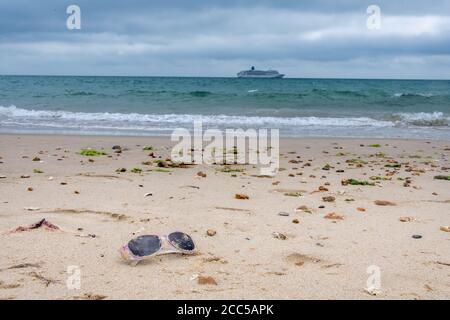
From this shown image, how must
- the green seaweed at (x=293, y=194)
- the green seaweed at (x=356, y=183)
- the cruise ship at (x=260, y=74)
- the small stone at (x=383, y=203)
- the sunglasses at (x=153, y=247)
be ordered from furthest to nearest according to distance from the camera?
the cruise ship at (x=260, y=74), the green seaweed at (x=356, y=183), the green seaweed at (x=293, y=194), the small stone at (x=383, y=203), the sunglasses at (x=153, y=247)

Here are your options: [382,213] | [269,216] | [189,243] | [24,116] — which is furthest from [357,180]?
[24,116]

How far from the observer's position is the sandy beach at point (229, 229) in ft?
9.97

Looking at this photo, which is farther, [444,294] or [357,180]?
[357,180]

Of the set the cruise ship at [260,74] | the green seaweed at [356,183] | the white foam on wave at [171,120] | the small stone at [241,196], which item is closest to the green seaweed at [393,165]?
the green seaweed at [356,183]

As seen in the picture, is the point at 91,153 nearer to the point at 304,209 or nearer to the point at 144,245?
the point at 304,209

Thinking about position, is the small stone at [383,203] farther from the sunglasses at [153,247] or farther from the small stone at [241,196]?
the sunglasses at [153,247]

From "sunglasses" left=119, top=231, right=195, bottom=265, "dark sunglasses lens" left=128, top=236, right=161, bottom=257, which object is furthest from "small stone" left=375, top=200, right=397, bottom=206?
"dark sunglasses lens" left=128, top=236, right=161, bottom=257

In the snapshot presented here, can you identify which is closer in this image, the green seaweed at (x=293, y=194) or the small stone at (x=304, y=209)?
the small stone at (x=304, y=209)

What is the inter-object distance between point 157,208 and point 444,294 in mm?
2673

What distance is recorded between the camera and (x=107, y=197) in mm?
5230

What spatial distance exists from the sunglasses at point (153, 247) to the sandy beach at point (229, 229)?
0.06 m
